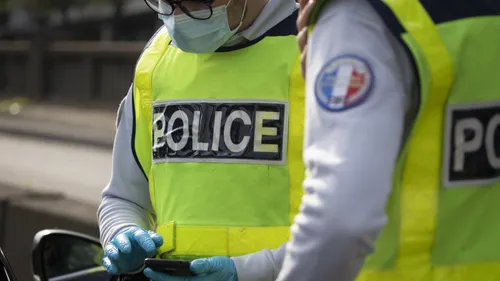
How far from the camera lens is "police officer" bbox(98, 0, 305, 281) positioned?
221 cm

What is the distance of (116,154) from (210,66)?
389 millimetres

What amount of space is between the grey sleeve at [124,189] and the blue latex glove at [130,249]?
126 mm

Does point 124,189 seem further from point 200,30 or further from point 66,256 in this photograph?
point 66,256

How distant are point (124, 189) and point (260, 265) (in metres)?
0.56

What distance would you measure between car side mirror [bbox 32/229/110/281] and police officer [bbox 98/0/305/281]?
0.87 metres

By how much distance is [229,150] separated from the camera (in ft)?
7.36

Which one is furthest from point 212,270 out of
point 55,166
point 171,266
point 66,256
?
point 55,166

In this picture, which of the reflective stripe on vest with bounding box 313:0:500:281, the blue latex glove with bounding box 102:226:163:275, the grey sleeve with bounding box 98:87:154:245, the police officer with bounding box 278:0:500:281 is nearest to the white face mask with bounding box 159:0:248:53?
the grey sleeve with bounding box 98:87:154:245

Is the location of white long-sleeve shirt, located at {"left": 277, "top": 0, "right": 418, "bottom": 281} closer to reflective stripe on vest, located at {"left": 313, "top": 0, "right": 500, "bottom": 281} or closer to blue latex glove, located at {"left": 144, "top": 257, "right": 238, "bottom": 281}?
reflective stripe on vest, located at {"left": 313, "top": 0, "right": 500, "bottom": 281}

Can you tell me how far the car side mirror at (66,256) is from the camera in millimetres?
3250

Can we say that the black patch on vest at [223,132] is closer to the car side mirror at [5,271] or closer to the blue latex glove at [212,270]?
the blue latex glove at [212,270]

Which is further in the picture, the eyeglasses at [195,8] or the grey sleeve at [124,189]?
the grey sleeve at [124,189]

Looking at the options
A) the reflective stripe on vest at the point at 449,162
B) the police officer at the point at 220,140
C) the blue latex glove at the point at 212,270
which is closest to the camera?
the reflective stripe on vest at the point at 449,162

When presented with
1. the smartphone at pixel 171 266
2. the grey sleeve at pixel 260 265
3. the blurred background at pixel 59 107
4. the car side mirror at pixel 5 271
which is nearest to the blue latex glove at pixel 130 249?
the smartphone at pixel 171 266
